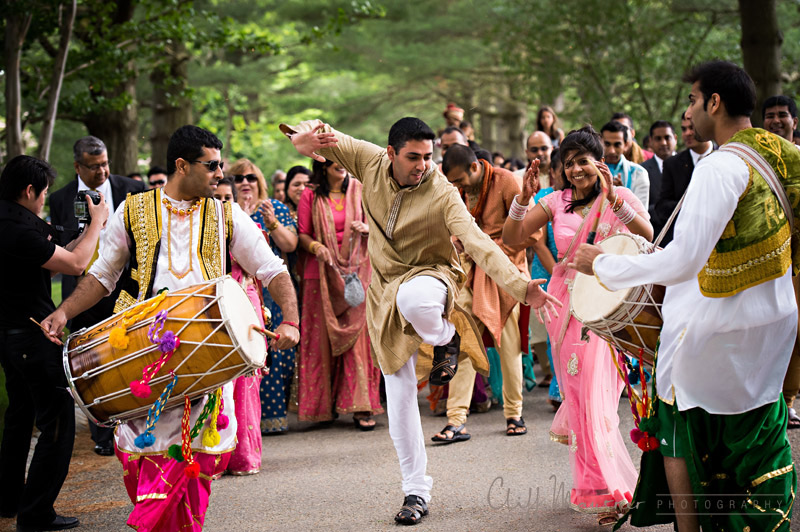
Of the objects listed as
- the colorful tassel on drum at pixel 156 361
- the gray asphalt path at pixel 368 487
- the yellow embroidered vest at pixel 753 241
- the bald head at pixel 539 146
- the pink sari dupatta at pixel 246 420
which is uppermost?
the bald head at pixel 539 146

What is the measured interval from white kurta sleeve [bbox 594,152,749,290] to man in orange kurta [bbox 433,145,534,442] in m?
3.58

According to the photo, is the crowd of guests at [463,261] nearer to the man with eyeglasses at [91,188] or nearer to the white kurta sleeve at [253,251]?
the man with eyeglasses at [91,188]

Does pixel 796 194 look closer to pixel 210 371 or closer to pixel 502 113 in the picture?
pixel 210 371

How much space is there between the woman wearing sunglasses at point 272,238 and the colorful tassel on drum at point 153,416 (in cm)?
360

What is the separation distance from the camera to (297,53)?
80.7ft

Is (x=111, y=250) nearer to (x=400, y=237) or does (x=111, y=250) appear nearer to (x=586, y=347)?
(x=400, y=237)

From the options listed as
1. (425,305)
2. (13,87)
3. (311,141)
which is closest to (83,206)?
(311,141)

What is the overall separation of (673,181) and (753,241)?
435 centimetres

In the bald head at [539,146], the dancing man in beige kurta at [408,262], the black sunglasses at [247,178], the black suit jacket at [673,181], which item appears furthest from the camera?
the bald head at [539,146]

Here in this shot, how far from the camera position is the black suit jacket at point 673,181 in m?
7.40

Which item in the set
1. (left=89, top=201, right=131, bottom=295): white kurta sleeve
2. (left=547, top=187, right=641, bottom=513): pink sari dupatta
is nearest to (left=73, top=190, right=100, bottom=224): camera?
(left=89, top=201, right=131, bottom=295): white kurta sleeve

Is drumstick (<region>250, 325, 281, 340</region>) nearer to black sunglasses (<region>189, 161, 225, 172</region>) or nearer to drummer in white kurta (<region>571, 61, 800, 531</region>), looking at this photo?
black sunglasses (<region>189, 161, 225, 172</region>)

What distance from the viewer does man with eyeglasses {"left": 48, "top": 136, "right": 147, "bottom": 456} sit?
6.59 meters

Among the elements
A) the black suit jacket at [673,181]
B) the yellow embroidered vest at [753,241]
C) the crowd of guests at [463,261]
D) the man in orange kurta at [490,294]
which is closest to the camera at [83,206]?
the crowd of guests at [463,261]
